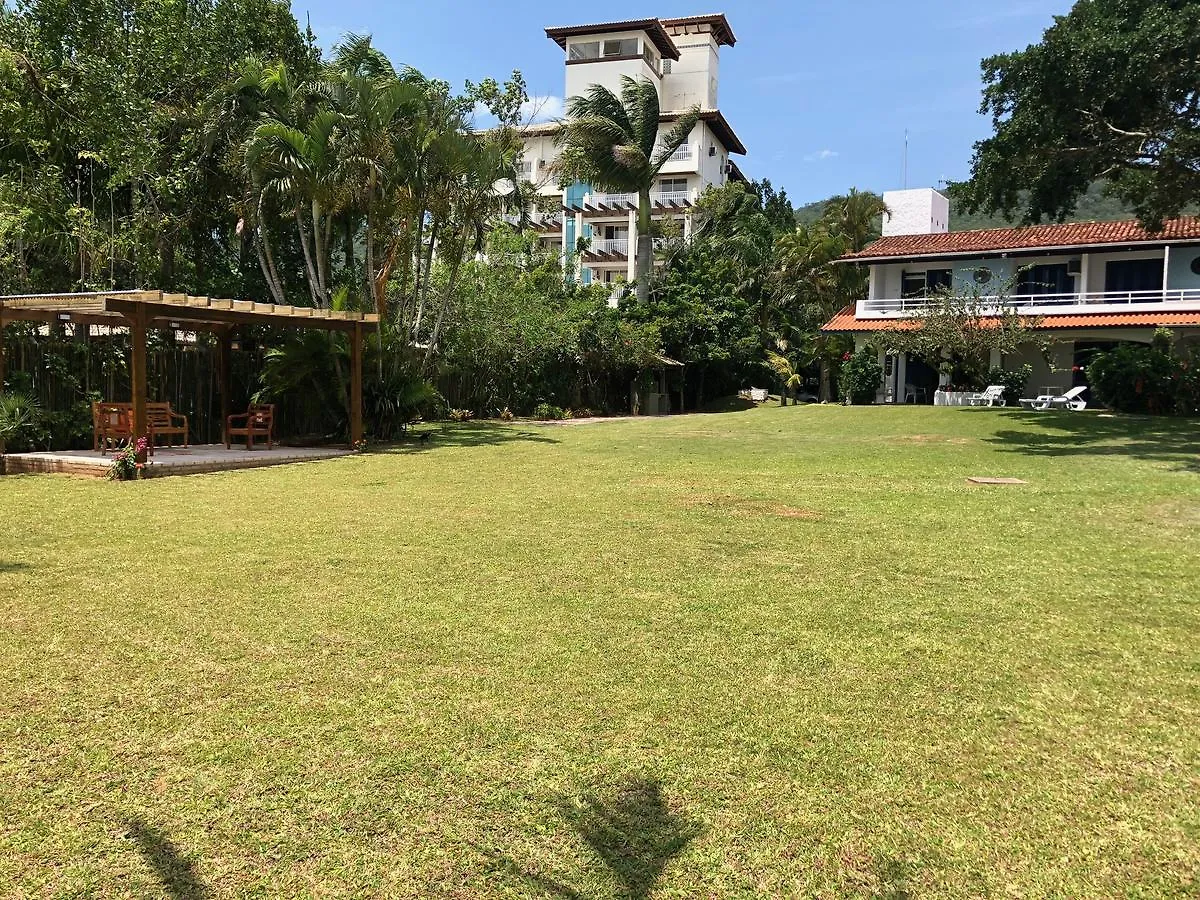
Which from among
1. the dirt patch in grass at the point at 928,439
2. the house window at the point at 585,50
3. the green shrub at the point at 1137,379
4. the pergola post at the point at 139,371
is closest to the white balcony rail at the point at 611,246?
the house window at the point at 585,50

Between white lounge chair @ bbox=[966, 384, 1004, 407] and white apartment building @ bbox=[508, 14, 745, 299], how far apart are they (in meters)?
25.5

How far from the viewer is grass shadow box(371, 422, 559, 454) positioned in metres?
16.6

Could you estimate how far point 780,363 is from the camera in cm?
3497

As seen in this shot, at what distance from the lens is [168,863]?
2.63 m

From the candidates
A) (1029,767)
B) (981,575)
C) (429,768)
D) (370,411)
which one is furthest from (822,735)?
(370,411)

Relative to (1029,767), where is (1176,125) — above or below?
above

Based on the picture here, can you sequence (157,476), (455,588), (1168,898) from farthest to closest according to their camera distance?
(157,476) < (455,588) < (1168,898)

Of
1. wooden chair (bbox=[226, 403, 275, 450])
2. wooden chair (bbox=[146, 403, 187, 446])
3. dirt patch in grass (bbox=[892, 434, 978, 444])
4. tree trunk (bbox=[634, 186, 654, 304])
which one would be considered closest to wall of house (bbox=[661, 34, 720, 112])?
tree trunk (bbox=[634, 186, 654, 304])

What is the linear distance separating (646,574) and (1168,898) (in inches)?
155

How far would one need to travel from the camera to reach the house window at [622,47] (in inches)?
2149

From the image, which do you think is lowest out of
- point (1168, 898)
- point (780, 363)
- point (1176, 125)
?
point (1168, 898)

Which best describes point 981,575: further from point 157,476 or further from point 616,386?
point 616,386

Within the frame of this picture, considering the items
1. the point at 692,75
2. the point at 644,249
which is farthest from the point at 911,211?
the point at 692,75

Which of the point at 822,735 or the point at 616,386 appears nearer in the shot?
the point at 822,735
